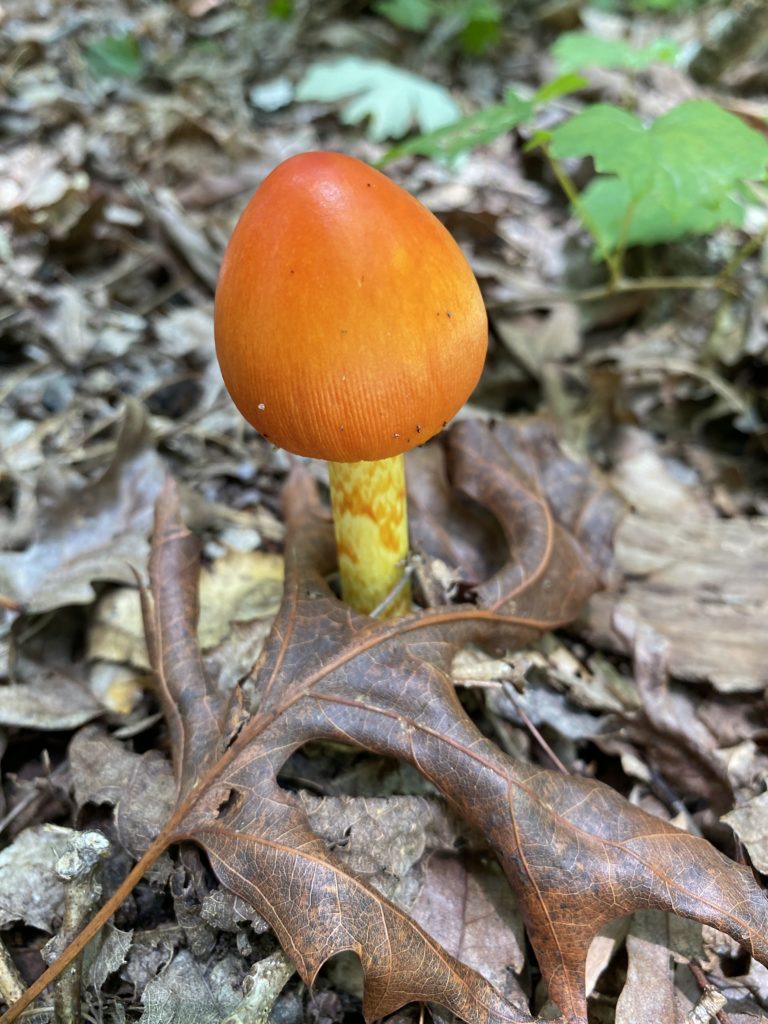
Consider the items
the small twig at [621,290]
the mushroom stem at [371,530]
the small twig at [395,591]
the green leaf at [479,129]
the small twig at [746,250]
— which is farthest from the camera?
the small twig at [621,290]

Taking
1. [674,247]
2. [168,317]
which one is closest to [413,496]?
[168,317]

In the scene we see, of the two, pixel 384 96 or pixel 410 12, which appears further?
pixel 410 12

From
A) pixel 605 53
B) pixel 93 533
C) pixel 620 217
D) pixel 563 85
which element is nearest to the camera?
pixel 93 533

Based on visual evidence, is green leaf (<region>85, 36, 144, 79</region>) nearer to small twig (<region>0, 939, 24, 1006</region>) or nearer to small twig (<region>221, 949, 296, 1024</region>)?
small twig (<region>0, 939, 24, 1006</region>)

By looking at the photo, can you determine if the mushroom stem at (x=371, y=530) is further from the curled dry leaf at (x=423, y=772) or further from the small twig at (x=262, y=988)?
the small twig at (x=262, y=988)

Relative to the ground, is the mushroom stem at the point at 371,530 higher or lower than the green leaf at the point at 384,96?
lower

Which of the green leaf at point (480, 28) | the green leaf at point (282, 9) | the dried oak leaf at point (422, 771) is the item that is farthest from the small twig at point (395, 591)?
the green leaf at point (282, 9)

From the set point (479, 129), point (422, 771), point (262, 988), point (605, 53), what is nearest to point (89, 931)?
point (262, 988)

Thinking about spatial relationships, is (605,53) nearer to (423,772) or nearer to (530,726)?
(530,726)
